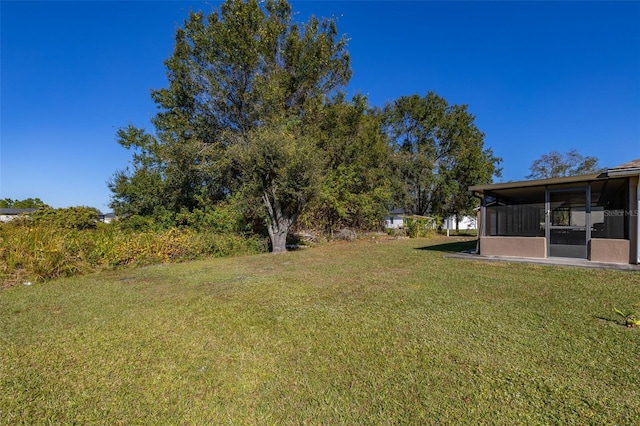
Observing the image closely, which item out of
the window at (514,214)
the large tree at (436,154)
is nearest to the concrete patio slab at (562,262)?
the window at (514,214)

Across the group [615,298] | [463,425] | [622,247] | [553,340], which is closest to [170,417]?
[463,425]

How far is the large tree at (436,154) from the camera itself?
23.3 meters

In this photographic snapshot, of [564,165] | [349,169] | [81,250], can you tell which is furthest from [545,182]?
[564,165]

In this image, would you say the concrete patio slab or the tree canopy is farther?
the tree canopy

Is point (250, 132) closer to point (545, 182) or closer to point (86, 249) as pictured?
point (86, 249)

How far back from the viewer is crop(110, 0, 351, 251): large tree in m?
11.6

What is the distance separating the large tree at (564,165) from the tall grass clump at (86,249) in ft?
106

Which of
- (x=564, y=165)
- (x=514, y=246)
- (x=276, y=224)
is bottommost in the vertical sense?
(x=514, y=246)

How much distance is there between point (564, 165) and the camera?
29.9 meters

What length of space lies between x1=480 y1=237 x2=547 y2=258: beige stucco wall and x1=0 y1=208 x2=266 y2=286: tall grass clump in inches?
313

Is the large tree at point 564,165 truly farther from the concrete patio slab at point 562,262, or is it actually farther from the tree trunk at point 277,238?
the tree trunk at point 277,238

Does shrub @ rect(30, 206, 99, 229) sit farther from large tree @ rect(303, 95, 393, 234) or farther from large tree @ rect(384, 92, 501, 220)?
large tree @ rect(384, 92, 501, 220)

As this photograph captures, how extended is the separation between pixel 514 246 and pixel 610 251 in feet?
6.37

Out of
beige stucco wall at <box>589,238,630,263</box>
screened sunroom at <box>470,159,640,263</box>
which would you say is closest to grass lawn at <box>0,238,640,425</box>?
beige stucco wall at <box>589,238,630,263</box>
